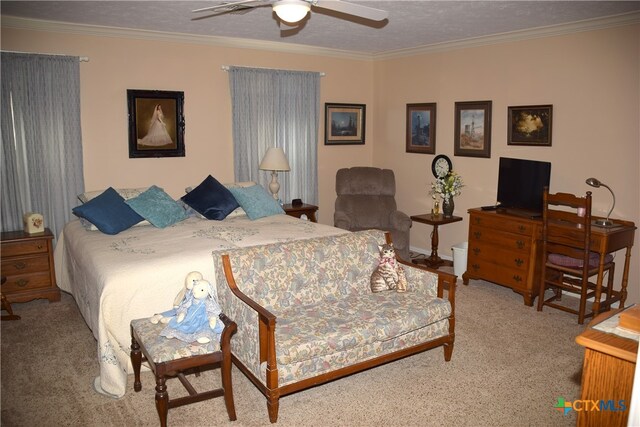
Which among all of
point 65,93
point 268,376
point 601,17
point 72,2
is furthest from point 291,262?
point 601,17

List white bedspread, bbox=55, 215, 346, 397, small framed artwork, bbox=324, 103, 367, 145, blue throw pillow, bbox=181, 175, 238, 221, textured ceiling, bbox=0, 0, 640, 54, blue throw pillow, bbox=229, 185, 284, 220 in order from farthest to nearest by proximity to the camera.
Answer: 1. small framed artwork, bbox=324, 103, 367, 145
2. blue throw pillow, bbox=229, 185, 284, 220
3. blue throw pillow, bbox=181, 175, 238, 221
4. textured ceiling, bbox=0, 0, 640, 54
5. white bedspread, bbox=55, 215, 346, 397

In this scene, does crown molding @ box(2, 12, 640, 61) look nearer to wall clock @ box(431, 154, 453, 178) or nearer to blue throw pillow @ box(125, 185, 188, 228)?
wall clock @ box(431, 154, 453, 178)

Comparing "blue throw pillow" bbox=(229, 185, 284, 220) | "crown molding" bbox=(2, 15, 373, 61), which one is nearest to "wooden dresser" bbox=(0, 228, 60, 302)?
"blue throw pillow" bbox=(229, 185, 284, 220)

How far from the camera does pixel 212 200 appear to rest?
522cm

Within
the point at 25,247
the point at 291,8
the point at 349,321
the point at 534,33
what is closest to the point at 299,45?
the point at 534,33

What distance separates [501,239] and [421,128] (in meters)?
2.04

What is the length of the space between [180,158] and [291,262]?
9.23 ft

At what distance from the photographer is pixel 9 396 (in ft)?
10.6

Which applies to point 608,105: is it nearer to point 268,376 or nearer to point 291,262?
point 291,262

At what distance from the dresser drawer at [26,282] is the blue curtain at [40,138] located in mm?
551

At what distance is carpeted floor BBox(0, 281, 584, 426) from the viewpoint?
9.93 feet

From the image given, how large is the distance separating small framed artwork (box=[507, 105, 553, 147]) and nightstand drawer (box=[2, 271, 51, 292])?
16.0ft

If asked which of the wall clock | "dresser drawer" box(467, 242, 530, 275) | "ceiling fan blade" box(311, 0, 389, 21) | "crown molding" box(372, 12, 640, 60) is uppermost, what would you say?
"crown molding" box(372, 12, 640, 60)

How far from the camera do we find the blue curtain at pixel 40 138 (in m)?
4.81
